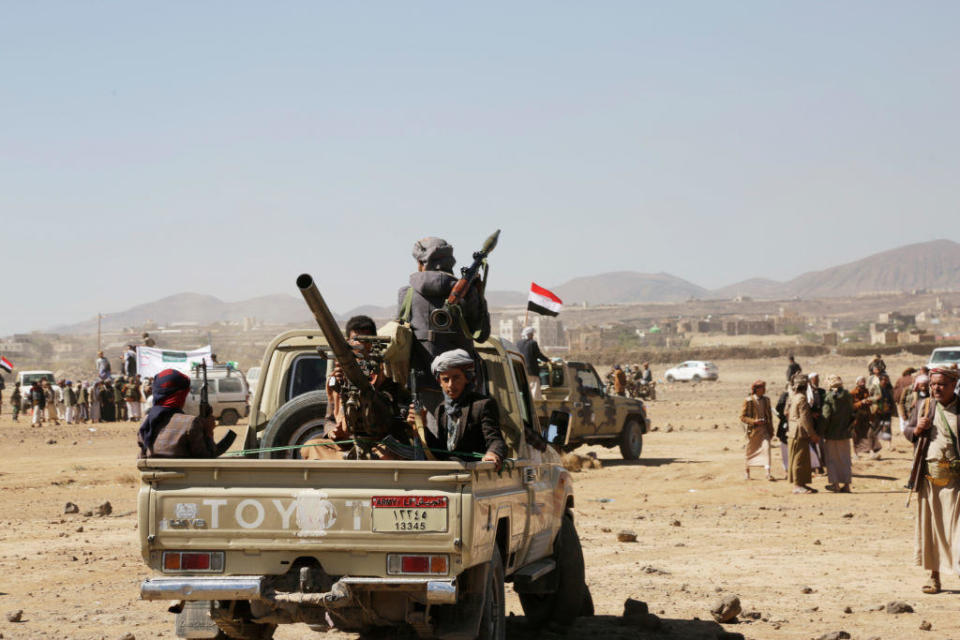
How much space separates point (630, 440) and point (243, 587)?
20.1 metres

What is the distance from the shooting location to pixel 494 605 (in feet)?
23.4

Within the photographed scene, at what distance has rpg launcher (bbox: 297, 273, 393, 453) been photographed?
7.04 metres

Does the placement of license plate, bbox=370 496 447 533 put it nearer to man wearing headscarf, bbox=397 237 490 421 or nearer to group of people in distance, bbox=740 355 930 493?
man wearing headscarf, bbox=397 237 490 421

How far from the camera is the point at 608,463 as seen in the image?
26.0 metres

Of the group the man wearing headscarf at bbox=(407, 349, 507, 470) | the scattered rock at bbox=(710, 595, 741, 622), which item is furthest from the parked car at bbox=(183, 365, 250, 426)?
the man wearing headscarf at bbox=(407, 349, 507, 470)

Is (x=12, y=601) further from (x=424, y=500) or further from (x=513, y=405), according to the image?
(x=424, y=500)

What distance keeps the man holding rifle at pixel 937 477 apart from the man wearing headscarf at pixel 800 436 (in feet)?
26.9

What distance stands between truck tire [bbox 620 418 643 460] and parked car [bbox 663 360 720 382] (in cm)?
5278

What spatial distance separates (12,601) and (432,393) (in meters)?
4.64

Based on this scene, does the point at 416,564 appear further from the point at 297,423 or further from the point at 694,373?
the point at 694,373

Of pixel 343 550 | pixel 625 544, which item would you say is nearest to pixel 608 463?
pixel 625 544

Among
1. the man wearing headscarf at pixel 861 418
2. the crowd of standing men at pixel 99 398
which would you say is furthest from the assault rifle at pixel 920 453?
the crowd of standing men at pixel 99 398

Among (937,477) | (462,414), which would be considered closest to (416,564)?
(462,414)

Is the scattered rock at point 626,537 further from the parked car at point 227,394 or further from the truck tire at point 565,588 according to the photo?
the parked car at point 227,394
